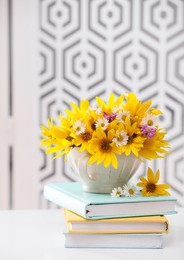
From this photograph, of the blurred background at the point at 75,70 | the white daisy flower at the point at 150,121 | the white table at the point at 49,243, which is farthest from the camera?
the blurred background at the point at 75,70

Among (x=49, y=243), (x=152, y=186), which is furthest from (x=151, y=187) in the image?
→ (x=49, y=243)

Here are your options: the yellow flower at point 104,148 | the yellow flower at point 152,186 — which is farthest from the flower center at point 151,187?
the yellow flower at point 104,148

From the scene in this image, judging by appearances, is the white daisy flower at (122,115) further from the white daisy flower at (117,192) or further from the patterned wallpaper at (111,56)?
the patterned wallpaper at (111,56)

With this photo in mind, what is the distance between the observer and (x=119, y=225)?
111 cm

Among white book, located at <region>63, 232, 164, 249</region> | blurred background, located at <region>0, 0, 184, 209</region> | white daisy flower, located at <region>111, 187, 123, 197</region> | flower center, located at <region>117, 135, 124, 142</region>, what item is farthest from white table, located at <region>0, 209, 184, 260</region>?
blurred background, located at <region>0, 0, 184, 209</region>

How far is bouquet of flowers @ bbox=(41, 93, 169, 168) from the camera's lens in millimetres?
1119

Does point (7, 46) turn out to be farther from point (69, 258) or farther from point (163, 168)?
point (69, 258)

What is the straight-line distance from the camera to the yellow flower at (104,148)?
112cm

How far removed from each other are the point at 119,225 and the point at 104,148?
160 mm

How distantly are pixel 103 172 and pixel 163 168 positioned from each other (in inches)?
68.7

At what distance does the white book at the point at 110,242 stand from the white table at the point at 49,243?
1 cm

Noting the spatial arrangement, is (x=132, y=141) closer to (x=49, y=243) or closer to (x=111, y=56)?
(x=49, y=243)

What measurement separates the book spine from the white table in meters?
0.07

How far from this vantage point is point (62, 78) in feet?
9.33
